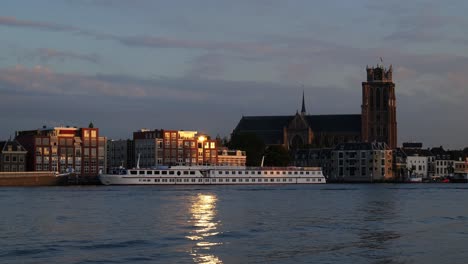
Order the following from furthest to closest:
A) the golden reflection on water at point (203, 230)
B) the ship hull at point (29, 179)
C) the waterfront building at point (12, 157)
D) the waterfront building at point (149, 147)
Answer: the waterfront building at point (149, 147) → the waterfront building at point (12, 157) → the ship hull at point (29, 179) → the golden reflection on water at point (203, 230)

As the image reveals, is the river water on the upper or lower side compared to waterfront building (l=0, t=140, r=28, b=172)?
lower

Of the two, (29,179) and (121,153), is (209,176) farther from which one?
(121,153)

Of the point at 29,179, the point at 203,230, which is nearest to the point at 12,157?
the point at 29,179

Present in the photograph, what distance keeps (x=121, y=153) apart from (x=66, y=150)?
37773mm

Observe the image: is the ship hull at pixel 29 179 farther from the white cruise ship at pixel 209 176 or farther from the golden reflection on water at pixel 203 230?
the golden reflection on water at pixel 203 230

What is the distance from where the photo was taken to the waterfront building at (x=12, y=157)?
15250cm

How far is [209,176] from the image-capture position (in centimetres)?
15512

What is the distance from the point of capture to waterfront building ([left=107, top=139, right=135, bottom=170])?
19150cm

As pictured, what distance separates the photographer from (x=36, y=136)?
15650 centimetres

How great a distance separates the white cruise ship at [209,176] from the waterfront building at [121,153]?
1348 inches

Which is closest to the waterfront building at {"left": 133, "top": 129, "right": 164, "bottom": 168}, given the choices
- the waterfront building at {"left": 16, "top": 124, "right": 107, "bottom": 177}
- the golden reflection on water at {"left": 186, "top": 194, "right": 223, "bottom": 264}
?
the waterfront building at {"left": 16, "top": 124, "right": 107, "bottom": 177}

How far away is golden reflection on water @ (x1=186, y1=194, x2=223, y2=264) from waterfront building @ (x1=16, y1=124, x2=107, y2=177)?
84.6 metres

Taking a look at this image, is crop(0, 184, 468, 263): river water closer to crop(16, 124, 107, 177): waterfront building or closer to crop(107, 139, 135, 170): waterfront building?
crop(16, 124, 107, 177): waterfront building

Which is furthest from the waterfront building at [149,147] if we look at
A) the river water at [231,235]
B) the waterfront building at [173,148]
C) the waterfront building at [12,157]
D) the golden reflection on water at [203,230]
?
the river water at [231,235]
